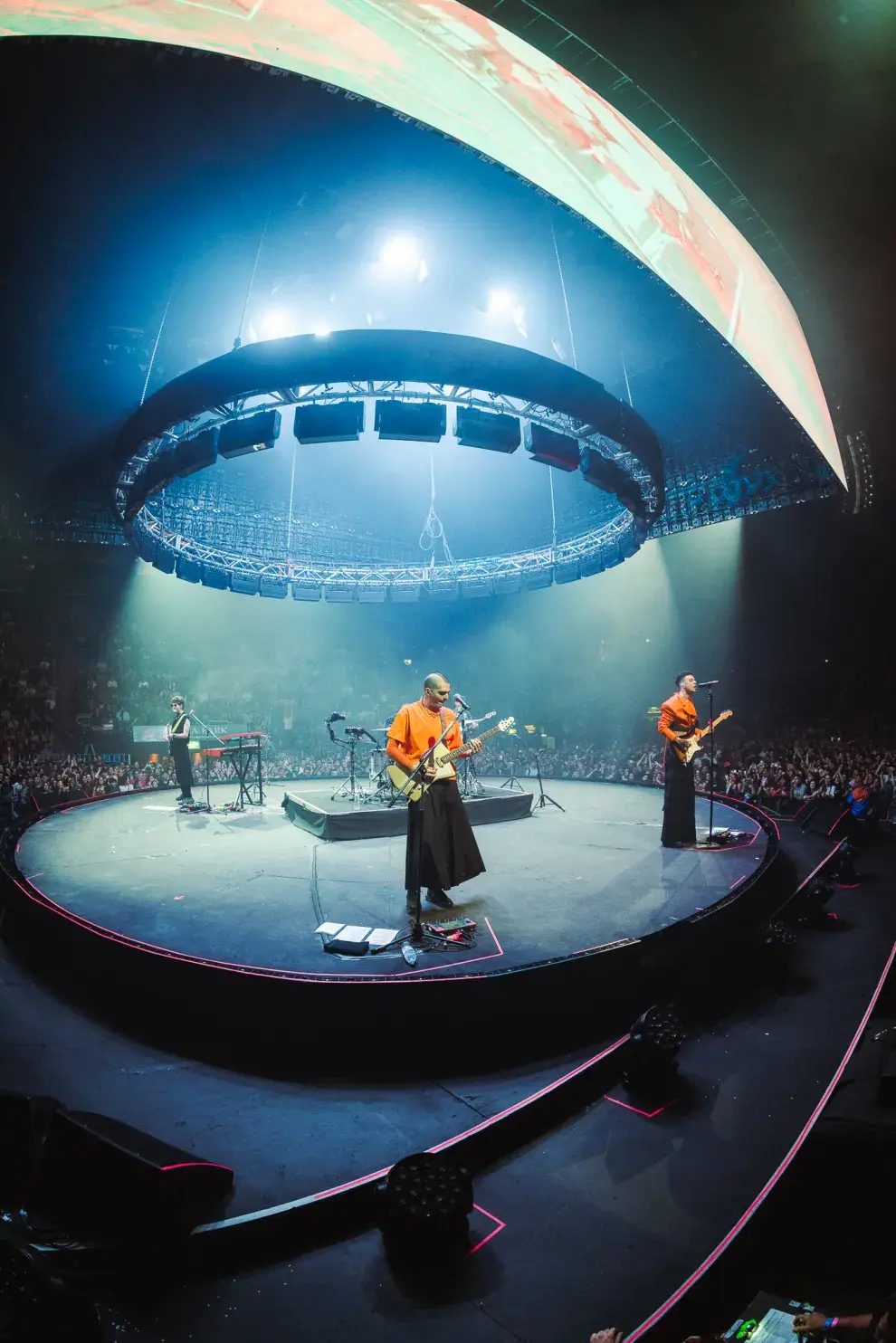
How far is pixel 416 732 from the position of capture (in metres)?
4.70

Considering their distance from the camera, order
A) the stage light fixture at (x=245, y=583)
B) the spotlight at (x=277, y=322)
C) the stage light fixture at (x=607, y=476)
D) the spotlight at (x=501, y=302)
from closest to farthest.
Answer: the stage light fixture at (x=607, y=476)
the spotlight at (x=501, y=302)
the spotlight at (x=277, y=322)
the stage light fixture at (x=245, y=583)

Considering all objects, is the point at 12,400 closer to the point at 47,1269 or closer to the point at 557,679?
the point at 47,1269

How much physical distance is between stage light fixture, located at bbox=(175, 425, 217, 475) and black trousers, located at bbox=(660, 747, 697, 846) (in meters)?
6.04

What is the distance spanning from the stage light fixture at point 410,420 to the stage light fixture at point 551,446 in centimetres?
101

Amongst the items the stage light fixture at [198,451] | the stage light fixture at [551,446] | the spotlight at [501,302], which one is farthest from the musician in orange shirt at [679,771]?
the stage light fixture at [198,451]

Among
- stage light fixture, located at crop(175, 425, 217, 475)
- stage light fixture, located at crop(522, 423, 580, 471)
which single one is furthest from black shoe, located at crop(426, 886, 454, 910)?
stage light fixture, located at crop(175, 425, 217, 475)

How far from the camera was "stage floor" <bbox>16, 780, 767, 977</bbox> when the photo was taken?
392 cm

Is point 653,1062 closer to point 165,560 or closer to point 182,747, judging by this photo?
point 182,747

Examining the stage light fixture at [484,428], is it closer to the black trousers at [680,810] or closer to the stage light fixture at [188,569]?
the black trousers at [680,810]

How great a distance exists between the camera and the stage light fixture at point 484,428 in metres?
6.41

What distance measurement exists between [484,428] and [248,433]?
2.55m

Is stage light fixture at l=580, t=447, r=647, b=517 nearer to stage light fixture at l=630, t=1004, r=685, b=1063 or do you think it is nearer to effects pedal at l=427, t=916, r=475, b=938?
effects pedal at l=427, t=916, r=475, b=938

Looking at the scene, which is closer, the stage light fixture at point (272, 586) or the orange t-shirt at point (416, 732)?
the orange t-shirt at point (416, 732)

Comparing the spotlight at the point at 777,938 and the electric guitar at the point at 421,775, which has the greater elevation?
the electric guitar at the point at 421,775
